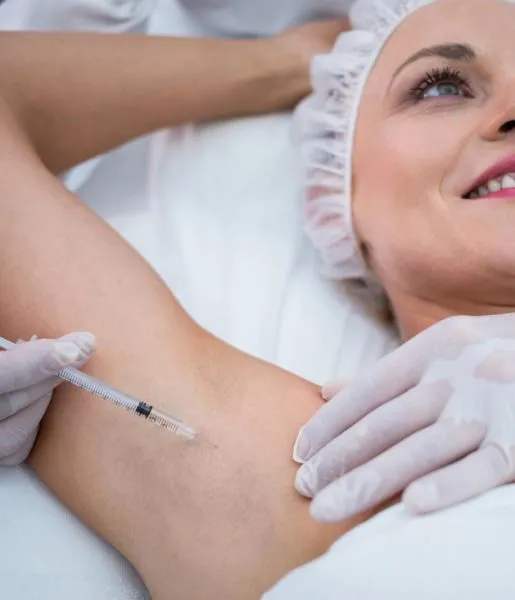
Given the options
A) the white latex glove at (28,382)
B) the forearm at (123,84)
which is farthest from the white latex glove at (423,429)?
the forearm at (123,84)

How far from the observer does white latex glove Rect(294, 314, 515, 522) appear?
0.68 meters

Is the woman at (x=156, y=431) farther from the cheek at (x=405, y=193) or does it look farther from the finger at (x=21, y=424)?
the cheek at (x=405, y=193)

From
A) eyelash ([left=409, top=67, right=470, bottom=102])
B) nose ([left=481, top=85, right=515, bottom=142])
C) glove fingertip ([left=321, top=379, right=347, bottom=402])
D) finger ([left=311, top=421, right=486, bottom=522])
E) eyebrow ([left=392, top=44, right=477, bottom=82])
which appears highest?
eyebrow ([left=392, top=44, right=477, bottom=82])

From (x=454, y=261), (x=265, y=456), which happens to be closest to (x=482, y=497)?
(x=265, y=456)

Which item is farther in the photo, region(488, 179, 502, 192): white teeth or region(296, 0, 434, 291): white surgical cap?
region(296, 0, 434, 291): white surgical cap

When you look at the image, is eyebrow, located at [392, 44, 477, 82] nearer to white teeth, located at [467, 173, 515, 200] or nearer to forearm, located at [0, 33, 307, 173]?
white teeth, located at [467, 173, 515, 200]

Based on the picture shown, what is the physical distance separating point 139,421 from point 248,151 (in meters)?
0.66

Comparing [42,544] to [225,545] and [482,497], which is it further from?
[482,497]

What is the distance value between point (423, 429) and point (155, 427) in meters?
0.30

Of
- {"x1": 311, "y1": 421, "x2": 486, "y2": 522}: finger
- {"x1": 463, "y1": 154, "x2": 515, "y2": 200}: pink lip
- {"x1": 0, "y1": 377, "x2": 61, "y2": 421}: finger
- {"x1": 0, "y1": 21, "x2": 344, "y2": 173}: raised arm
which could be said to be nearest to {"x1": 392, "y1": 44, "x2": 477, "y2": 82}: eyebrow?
{"x1": 463, "y1": 154, "x2": 515, "y2": 200}: pink lip

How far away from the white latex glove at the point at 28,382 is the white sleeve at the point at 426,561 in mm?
328

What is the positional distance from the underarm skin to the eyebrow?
1.68 ft

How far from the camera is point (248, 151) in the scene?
4.33 ft

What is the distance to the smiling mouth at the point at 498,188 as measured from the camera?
0.92 metres
